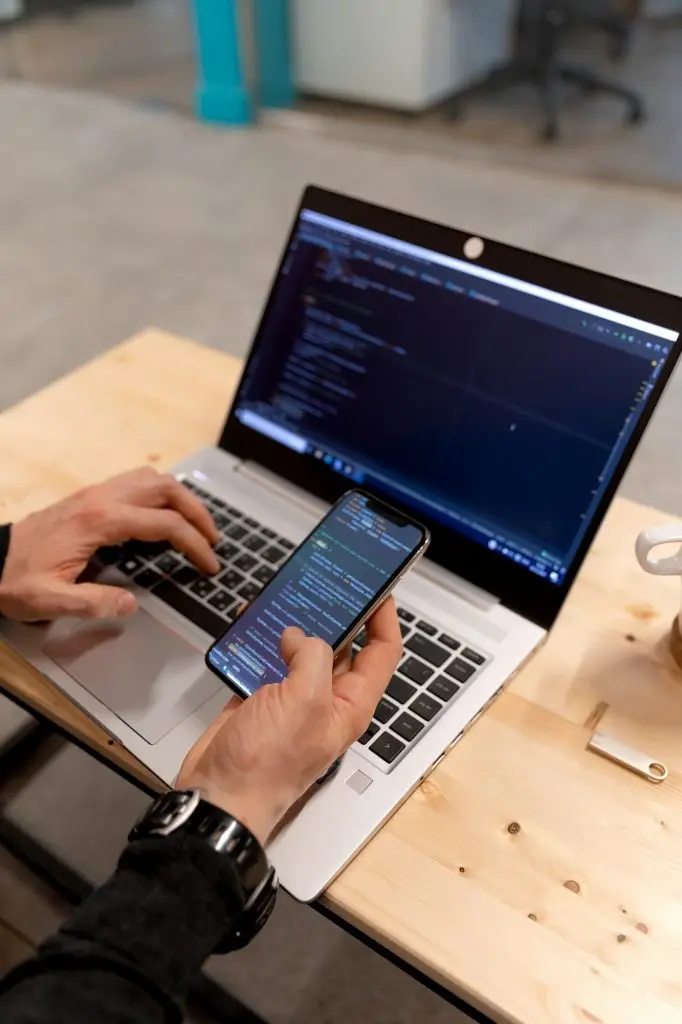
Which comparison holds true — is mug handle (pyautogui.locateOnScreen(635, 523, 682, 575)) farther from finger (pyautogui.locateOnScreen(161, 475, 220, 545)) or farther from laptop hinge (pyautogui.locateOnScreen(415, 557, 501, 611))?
finger (pyautogui.locateOnScreen(161, 475, 220, 545))

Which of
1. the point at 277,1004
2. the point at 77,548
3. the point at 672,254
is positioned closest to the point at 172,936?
the point at 77,548

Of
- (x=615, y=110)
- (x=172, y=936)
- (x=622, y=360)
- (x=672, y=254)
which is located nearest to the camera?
(x=172, y=936)

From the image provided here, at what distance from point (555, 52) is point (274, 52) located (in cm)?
107

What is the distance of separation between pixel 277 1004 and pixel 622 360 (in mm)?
902

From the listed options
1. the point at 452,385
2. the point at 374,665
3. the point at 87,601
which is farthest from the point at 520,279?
the point at 87,601

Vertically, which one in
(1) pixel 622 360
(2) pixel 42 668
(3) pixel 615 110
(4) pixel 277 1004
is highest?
(1) pixel 622 360

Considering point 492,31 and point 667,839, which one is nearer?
point 667,839

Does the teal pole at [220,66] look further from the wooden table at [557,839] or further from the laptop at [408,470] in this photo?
the wooden table at [557,839]

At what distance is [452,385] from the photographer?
2.51ft

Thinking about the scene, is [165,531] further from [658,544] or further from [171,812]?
[658,544]

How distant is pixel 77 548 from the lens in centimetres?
75

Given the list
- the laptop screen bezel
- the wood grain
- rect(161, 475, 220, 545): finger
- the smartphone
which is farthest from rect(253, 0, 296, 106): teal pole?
the smartphone

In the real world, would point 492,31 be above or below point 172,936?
below

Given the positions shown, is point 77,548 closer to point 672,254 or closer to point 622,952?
point 622,952
